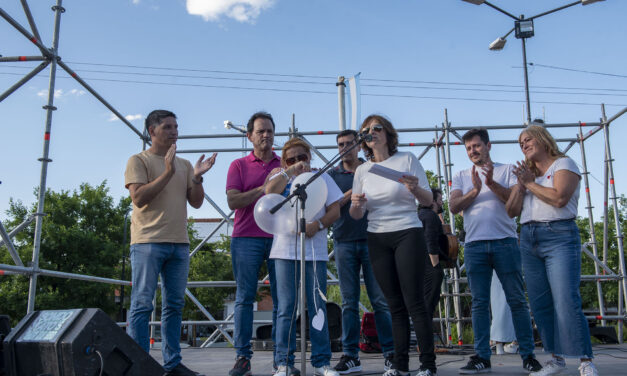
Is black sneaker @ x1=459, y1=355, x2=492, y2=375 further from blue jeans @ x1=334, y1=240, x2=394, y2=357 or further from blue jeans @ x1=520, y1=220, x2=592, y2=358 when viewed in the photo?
blue jeans @ x1=334, y1=240, x2=394, y2=357

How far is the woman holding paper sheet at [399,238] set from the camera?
9.44ft

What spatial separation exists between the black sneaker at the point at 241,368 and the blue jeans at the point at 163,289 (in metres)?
0.36

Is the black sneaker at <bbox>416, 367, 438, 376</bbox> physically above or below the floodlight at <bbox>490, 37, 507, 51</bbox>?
below

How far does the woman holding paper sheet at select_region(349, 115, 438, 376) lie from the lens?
2877mm

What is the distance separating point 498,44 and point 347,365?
20.8 feet

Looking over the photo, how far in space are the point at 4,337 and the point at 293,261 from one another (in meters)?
1.59

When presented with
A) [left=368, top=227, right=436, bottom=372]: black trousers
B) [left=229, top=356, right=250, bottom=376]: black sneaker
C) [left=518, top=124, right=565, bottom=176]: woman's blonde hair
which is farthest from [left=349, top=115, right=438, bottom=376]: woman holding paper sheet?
[left=229, top=356, right=250, bottom=376]: black sneaker

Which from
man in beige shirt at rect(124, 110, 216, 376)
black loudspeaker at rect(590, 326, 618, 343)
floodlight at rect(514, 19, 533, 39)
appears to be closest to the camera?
man in beige shirt at rect(124, 110, 216, 376)

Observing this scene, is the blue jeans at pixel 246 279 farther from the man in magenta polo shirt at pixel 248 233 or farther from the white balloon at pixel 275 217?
the white balloon at pixel 275 217

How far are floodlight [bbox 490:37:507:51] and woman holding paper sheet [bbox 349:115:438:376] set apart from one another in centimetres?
564

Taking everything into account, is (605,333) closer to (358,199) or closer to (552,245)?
(552,245)

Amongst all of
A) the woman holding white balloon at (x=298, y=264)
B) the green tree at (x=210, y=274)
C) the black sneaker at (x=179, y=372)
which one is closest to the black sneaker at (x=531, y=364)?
the woman holding white balloon at (x=298, y=264)

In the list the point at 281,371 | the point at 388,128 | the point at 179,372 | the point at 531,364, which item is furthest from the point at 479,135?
the point at 179,372

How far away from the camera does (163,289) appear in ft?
11.0
